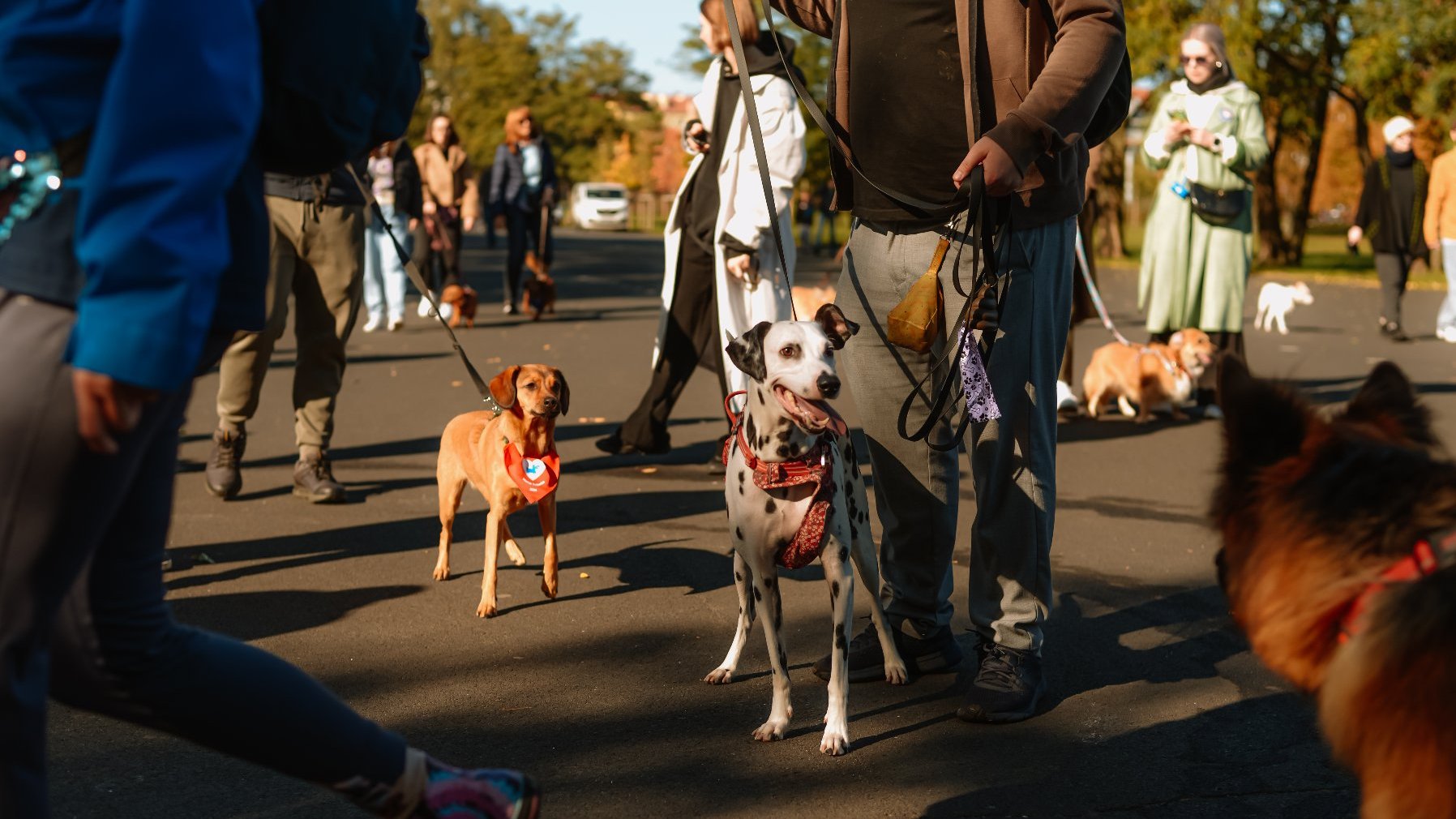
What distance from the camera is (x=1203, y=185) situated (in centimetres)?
1046

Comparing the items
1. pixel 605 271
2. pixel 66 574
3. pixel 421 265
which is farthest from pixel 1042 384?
pixel 605 271

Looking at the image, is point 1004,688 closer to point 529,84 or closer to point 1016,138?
point 1016,138

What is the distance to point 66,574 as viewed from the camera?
2168mm

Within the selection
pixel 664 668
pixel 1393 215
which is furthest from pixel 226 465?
pixel 1393 215

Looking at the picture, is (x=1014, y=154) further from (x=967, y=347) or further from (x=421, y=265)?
(x=421, y=265)

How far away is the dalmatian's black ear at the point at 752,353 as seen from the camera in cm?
431

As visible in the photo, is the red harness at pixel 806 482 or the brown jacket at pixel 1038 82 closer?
the brown jacket at pixel 1038 82

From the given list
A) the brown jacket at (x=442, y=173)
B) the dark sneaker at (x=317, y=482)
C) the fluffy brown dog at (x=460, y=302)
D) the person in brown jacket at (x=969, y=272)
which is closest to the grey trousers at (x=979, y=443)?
the person in brown jacket at (x=969, y=272)

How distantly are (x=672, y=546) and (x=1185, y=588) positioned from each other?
85.6 inches

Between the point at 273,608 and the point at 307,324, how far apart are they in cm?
224

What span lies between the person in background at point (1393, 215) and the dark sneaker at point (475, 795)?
1641 centimetres

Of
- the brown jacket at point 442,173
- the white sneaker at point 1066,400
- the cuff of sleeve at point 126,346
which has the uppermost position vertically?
the brown jacket at point 442,173

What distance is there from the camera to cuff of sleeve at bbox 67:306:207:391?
1980 mm

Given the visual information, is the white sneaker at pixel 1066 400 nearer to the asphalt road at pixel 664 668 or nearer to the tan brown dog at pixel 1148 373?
the tan brown dog at pixel 1148 373
